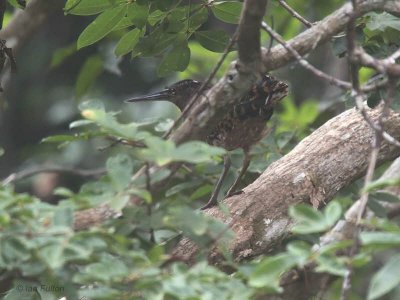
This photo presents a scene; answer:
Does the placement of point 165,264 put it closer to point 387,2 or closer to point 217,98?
point 217,98

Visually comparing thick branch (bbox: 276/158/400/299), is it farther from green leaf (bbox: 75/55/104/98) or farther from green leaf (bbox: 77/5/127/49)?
green leaf (bbox: 75/55/104/98)

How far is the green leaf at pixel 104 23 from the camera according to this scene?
3.81 meters

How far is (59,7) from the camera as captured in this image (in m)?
6.52

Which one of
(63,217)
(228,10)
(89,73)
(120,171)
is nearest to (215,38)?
(228,10)

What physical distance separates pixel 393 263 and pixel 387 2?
1410 millimetres

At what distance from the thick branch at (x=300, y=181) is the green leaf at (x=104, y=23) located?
3.45ft

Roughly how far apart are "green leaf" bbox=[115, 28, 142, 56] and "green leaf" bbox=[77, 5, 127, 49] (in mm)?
132

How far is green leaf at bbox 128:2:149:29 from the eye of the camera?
12.4 ft

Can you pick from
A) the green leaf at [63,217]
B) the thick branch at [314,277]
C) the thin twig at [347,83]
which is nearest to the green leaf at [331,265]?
the thin twig at [347,83]

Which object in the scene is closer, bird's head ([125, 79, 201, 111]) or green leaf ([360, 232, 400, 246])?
green leaf ([360, 232, 400, 246])

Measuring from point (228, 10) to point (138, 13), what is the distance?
0.43 meters

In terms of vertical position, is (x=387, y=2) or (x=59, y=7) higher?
(x=387, y=2)

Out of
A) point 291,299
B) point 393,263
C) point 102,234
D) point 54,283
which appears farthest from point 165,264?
point 291,299

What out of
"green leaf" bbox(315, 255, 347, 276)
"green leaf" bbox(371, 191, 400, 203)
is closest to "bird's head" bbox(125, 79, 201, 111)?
"green leaf" bbox(371, 191, 400, 203)
